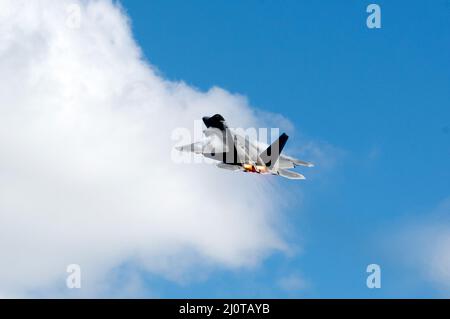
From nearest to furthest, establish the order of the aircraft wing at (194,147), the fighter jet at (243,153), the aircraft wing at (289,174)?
the fighter jet at (243,153) < the aircraft wing at (289,174) < the aircraft wing at (194,147)

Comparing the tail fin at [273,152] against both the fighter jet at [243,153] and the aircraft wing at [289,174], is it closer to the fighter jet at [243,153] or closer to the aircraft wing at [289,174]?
the fighter jet at [243,153]

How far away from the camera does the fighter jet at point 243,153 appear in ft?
421

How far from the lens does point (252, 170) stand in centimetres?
12950

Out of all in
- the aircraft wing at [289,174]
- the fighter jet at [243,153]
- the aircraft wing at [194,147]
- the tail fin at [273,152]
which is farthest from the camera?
the aircraft wing at [194,147]

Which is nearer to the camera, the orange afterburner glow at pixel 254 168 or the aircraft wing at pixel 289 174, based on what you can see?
the orange afterburner glow at pixel 254 168

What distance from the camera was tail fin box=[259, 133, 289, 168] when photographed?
404 ft

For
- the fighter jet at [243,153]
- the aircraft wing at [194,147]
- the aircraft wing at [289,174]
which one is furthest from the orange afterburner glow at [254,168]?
the aircraft wing at [194,147]

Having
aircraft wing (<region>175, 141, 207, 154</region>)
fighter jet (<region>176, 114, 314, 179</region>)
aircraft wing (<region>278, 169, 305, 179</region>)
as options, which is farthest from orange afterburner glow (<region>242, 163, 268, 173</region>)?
aircraft wing (<region>175, 141, 207, 154</region>)

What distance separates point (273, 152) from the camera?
12650 centimetres

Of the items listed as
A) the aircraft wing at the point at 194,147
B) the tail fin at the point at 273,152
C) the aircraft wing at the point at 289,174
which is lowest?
the aircraft wing at the point at 289,174

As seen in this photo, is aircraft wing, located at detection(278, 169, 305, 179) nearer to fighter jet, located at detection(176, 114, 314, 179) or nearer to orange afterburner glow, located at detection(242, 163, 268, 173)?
fighter jet, located at detection(176, 114, 314, 179)
